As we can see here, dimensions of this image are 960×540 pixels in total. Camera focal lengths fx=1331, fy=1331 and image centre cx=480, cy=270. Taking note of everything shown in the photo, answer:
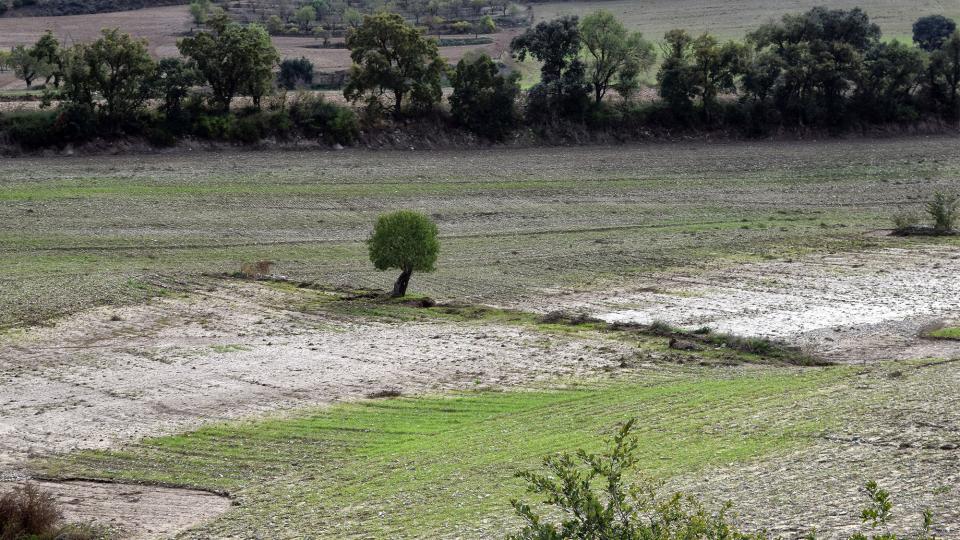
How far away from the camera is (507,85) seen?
249 ft

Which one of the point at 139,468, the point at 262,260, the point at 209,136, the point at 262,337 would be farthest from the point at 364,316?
the point at 209,136

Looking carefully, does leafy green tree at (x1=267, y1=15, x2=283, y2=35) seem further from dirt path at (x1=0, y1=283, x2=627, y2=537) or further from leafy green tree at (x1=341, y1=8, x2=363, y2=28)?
dirt path at (x1=0, y1=283, x2=627, y2=537)

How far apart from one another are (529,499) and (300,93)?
55.2 meters

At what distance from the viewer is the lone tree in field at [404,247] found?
41.7m

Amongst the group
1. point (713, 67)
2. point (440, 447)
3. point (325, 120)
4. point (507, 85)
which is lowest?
point (440, 447)

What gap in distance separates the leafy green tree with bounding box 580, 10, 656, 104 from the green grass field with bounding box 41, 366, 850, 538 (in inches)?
1862

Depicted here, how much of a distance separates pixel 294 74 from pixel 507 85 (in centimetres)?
1777

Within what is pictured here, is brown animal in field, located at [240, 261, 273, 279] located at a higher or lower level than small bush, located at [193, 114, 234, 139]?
lower

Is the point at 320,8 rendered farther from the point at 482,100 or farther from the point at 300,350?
the point at 300,350

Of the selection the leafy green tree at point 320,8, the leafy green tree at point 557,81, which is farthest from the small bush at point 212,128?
the leafy green tree at point 320,8

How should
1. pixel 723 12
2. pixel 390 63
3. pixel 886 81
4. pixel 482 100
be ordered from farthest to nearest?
pixel 723 12
pixel 886 81
pixel 482 100
pixel 390 63

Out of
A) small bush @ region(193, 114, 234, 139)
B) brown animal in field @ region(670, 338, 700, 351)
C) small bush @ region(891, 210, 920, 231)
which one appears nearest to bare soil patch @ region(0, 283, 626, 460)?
brown animal in field @ region(670, 338, 700, 351)

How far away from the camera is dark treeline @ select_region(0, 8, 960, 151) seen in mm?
69312

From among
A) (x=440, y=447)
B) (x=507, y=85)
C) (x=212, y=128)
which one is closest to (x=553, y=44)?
(x=507, y=85)
